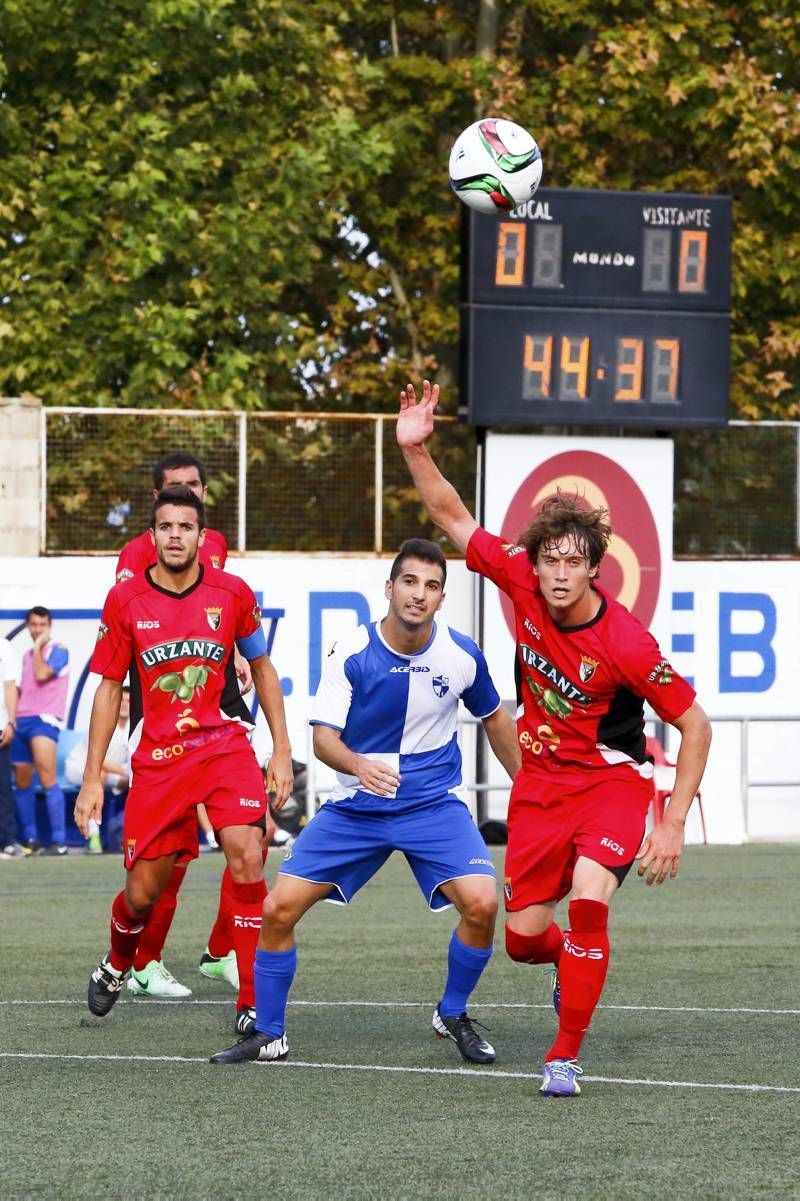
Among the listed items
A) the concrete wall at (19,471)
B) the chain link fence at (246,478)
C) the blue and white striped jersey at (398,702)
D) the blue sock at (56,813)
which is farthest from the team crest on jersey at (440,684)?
the concrete wall at (19,471)

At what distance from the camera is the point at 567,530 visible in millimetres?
7195

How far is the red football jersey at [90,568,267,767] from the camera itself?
27.5 ft

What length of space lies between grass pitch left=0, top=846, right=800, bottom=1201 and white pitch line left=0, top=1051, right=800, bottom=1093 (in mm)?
17

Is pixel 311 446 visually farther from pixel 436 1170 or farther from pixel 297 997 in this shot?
pixel 436 1170

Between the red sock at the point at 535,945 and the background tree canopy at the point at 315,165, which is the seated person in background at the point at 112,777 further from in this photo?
the red sock at the point at 535,945

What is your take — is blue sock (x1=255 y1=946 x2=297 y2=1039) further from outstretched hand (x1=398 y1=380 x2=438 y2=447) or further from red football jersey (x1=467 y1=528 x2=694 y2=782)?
outstretched hand (x1=398 y1=380 x2=438 y2=447)

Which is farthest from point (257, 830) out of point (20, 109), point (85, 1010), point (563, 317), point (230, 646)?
point (20, 109)

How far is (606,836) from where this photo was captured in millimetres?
7207

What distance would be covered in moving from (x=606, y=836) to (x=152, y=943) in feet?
9.65

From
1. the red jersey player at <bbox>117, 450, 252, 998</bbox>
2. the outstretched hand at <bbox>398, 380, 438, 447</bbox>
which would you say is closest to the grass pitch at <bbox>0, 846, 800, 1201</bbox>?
the red jersey player at <bbox>117, 450, 252, 998</bbox>

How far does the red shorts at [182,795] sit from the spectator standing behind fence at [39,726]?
1006 centimetres

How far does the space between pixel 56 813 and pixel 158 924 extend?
9.08 m

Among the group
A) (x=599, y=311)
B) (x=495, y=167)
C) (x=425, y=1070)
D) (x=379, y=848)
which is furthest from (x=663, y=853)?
(x=599, y=311)

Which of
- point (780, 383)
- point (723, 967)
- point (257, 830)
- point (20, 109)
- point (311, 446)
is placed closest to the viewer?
point (257, 830)
